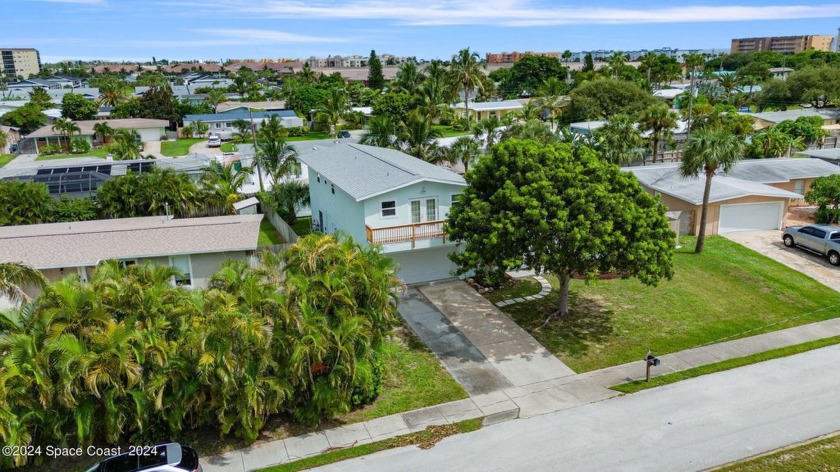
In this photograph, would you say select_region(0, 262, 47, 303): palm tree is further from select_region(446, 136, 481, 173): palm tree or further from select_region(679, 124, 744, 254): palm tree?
select_region(679, 124, 744, 254): palm tree

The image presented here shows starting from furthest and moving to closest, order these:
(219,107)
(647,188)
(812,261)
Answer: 1. (219,107)
2. (647,188)
3. (812,261)

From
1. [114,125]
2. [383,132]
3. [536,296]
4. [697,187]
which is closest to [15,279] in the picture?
[536,296]

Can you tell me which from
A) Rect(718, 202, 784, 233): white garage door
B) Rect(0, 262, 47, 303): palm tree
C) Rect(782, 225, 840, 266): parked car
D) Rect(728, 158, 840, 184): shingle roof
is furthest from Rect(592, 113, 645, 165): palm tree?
Rect(0, 262, 47, 303): palm tree

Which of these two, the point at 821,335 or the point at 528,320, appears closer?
the point at 821,335

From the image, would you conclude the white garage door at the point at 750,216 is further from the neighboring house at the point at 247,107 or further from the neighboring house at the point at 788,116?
the neighboring house at the point at 247,107

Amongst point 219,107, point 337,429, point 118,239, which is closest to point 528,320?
point 337,429

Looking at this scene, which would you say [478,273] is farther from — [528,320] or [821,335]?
[821,335]

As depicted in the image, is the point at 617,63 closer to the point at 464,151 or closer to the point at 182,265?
the point at 464,151
